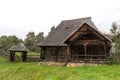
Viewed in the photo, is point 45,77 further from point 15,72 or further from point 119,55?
point 119,55

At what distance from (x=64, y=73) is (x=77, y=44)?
852 centimetres

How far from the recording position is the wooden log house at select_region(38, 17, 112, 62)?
34.6m

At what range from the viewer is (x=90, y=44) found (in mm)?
35281

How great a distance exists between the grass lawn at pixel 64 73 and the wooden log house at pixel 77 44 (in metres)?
4.21

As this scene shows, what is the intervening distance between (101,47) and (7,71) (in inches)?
536

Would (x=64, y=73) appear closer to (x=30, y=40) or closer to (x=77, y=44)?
(x=77, y=44)

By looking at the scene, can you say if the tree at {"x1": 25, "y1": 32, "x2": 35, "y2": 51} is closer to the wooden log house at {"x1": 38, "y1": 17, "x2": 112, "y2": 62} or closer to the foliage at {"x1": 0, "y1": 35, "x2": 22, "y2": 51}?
the foliage at {"x1": 0, "y1": 35, "x2": 22, "y2": 51}

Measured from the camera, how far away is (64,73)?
28.1 meters

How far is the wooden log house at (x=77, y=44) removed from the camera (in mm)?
34562

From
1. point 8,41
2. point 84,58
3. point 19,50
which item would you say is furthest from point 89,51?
point 8,41

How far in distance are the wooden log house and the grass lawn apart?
4.21m

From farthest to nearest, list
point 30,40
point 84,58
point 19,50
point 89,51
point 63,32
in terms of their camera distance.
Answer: point 30,40 → point 19,50 → point 63,32 → point 89,51 → point 84,58

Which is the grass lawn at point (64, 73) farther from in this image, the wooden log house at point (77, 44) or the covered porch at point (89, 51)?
the wooden log house at point (77, 44)

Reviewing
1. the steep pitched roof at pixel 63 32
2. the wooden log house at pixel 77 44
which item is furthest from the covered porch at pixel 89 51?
the steep pitched roof at pixel 63 32
